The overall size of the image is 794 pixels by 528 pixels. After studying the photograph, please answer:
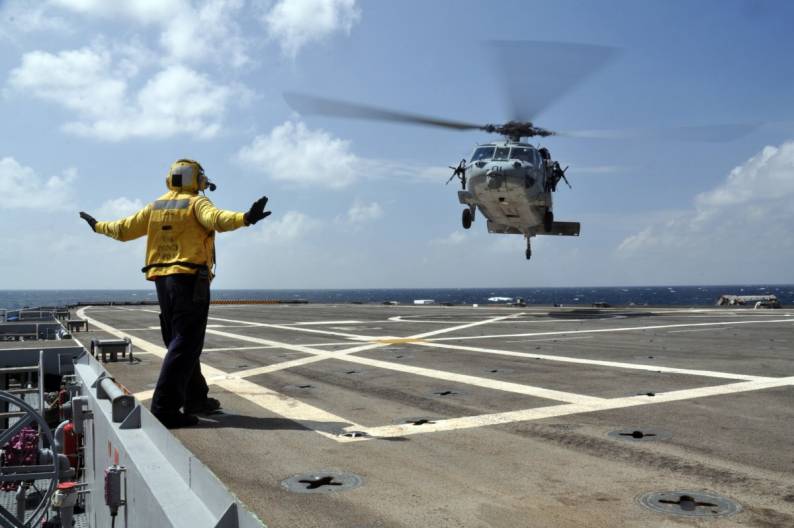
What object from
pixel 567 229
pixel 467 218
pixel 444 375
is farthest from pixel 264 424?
pixel 567 229

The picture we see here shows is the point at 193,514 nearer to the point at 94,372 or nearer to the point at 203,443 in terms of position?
the point at 203,443

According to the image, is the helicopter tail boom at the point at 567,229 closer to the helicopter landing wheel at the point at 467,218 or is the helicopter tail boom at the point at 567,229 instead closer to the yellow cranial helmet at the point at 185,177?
the helicopter landing wheel at the point at 467,218

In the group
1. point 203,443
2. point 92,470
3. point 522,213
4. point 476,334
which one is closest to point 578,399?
point 203,443

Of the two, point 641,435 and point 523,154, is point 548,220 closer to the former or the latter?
point 523,154

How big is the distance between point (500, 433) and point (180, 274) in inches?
129

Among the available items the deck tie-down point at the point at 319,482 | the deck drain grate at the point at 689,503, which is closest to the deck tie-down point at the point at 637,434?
the deck drain grate at the point at 689,503

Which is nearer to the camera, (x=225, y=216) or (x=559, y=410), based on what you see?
(x=225, y=216)

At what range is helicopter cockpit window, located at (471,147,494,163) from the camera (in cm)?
2360

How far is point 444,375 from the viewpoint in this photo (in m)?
8.90

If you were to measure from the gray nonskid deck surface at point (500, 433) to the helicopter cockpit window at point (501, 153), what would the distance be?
12740 mm

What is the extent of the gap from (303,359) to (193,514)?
28.1 ft

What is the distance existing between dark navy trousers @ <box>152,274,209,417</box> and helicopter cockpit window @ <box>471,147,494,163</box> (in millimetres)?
19000

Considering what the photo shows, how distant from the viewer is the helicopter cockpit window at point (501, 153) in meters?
23.2

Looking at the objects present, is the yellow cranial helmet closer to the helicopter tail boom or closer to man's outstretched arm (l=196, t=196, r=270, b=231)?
man's outstretched arm (l=196, t=196, r=270, b=231)
